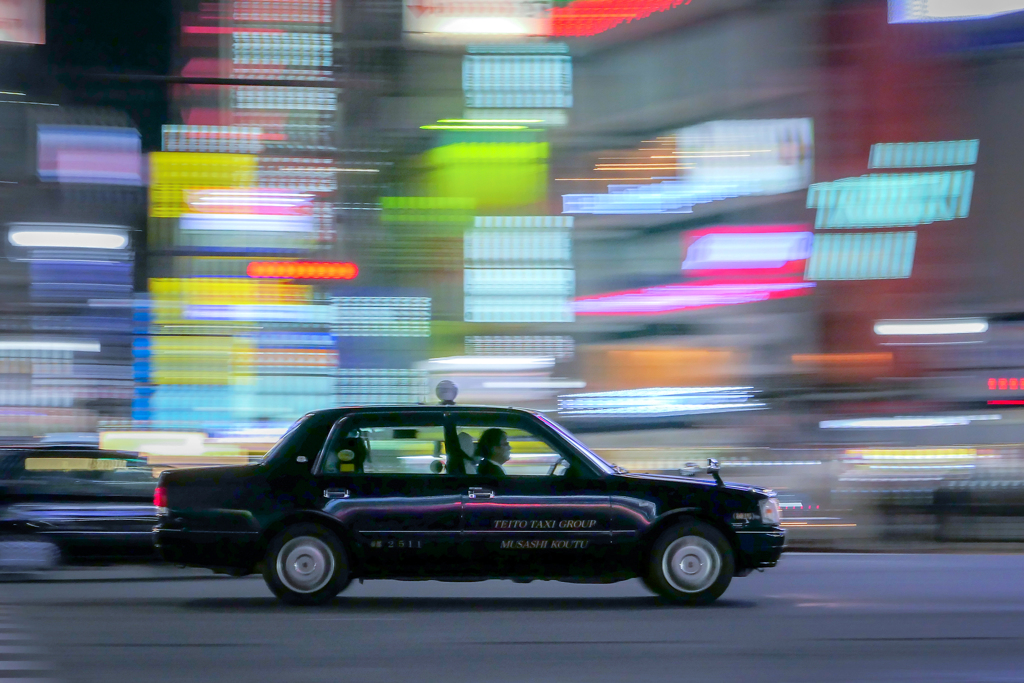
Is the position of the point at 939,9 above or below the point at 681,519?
above

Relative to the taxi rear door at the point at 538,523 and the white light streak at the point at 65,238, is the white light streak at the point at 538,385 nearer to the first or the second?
the taxi rear door at the point at 538,523

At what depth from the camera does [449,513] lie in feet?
28.3

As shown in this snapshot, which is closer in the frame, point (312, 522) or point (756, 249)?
point (312, 522)

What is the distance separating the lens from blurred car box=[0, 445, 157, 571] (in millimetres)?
10828

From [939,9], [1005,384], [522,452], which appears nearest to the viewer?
[522,452]

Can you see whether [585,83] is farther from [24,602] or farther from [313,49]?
[24,602]

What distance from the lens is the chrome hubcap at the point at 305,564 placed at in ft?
28.5

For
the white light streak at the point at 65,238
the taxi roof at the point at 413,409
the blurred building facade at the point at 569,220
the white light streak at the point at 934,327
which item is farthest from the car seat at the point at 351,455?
the white light streak at the point at 65,238

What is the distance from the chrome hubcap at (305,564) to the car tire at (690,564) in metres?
2.21

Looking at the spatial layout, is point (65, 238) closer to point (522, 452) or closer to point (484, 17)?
point (484, 17)

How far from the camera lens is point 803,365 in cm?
3962

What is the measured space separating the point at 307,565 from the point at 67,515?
128 inches

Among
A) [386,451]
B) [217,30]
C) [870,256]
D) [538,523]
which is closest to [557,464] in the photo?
[538,523]

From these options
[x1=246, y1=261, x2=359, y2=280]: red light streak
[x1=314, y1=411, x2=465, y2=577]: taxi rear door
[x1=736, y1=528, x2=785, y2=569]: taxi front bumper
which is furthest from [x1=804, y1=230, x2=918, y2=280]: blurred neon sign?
[x1=314, y1=411, x2=465, y2=577]: taxi rear door
